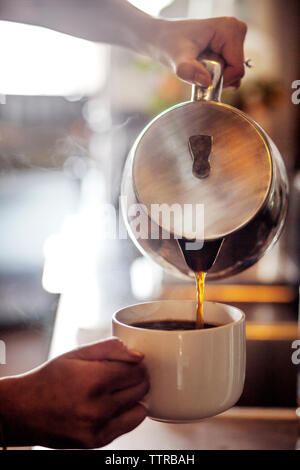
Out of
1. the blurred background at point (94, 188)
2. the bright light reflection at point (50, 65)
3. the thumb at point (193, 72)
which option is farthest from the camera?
the bright light reflection at point (50, 65)

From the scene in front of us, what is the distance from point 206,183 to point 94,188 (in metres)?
2.68

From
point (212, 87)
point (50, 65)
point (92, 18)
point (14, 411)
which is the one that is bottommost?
point (14, 411)

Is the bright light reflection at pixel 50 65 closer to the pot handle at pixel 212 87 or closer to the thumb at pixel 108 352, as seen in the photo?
the pot handle at pixel 212 87

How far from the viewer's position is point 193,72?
55 cm

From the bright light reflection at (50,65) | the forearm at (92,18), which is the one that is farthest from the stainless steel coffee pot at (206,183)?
the bright light reflection at (50,65)

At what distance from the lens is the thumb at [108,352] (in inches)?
Result: 16.9

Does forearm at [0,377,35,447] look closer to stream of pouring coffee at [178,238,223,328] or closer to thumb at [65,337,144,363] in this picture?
thumb at [65,337,144,363]

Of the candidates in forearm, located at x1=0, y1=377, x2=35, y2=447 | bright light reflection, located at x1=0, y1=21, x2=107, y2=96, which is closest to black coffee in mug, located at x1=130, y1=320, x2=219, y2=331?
forearm, located at x1=0, y1=377, x2=35, y2=447

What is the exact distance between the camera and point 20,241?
2066mm

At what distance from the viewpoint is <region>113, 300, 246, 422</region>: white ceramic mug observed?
1.38 feet

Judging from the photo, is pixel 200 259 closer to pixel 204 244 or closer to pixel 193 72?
pixel 204 244

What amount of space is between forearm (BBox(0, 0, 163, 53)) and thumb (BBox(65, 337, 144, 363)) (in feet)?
1.35

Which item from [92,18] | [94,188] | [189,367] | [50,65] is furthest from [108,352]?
[50,65]
